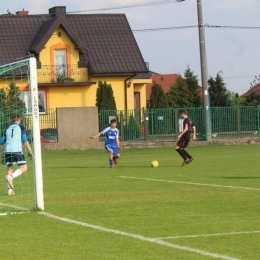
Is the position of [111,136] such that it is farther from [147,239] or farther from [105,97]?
[105,97]

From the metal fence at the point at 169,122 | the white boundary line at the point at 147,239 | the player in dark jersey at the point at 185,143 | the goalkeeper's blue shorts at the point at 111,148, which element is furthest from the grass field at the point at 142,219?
the metal fence at the point at 169,122

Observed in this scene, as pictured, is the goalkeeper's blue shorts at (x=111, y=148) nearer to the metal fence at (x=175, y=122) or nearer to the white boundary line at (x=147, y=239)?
the white boundary line at (x=147, y=239)

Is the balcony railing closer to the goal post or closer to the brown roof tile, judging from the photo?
the brown roof tile

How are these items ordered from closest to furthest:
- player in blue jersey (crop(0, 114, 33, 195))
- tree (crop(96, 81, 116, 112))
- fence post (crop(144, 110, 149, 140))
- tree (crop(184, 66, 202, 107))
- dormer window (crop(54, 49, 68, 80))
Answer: player in blue jersey (crop(0, 114, 33, 195))
fence post (crop(144, 110, 149, 140))
tree (crop(96, 81, 116, 112))
dormer window (crop(54, 49, 68, 80))
tree (crop(184, 66, 202, 107))

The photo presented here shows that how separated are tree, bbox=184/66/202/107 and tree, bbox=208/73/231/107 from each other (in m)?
1.79

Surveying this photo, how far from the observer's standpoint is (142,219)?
12211 millimetres

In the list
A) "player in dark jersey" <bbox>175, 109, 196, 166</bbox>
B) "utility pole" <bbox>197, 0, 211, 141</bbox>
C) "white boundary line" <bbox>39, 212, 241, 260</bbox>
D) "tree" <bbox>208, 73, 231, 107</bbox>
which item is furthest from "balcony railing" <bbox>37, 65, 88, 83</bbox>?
"white boundary line" <bbox>39, 212, 241, 260</bbox>

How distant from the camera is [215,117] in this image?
1720 inches

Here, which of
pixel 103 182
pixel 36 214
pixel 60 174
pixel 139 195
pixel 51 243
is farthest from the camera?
pixel 60 174

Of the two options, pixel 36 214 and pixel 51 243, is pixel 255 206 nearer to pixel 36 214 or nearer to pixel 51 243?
pixel 36 214

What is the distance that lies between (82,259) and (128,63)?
4303 cm

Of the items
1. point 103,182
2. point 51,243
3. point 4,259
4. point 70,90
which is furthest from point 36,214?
point 70,90

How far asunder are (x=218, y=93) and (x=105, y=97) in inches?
759

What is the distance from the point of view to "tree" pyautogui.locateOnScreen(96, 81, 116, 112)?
159 feet
